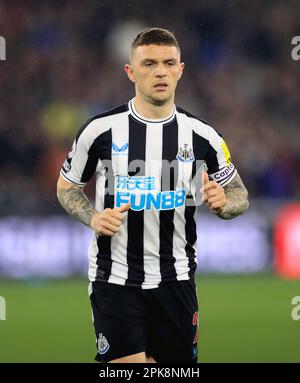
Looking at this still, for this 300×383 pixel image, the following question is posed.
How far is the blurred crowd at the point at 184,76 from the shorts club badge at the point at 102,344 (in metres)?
7.84

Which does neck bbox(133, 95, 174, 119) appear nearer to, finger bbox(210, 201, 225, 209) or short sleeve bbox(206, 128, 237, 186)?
short sleeve bbox(206, 128, 237, 186)

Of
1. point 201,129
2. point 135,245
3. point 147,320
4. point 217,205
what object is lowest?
point 147,320

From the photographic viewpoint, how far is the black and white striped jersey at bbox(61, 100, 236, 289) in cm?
488

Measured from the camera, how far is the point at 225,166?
5.16 m

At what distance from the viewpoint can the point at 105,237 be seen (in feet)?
16.1

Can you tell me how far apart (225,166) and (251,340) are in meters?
3.19

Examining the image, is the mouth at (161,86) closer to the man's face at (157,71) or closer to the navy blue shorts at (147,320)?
the man's face at (157,71)

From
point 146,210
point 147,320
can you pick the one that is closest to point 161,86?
point 146,210

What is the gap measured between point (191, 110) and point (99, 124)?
29.3 ft

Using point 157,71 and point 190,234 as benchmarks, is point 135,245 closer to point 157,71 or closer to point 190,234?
point 190,234

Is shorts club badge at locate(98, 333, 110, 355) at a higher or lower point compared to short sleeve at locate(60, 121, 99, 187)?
lower

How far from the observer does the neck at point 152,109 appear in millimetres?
4980

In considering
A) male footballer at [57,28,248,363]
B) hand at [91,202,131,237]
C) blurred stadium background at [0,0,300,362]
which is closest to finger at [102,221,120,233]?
hand at [91,202,131,237]

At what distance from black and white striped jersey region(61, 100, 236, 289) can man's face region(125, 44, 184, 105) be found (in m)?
0.19
